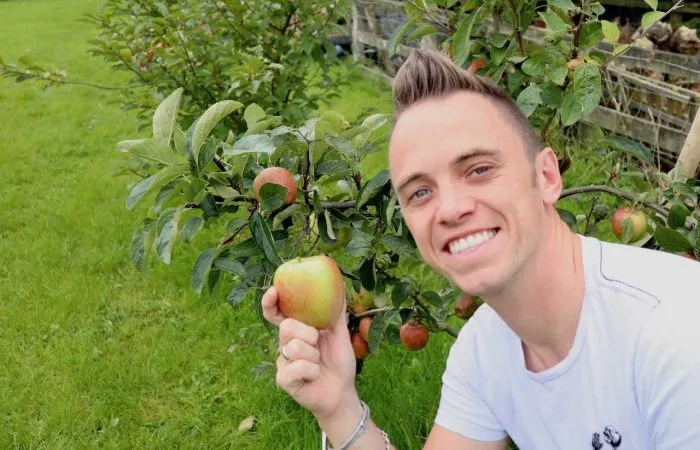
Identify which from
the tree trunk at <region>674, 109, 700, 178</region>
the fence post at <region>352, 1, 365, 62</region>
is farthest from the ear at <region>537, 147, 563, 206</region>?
the fence post at <region>352, 1, 365, 62</region>

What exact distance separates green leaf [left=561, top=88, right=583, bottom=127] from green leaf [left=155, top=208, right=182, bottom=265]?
862 mm

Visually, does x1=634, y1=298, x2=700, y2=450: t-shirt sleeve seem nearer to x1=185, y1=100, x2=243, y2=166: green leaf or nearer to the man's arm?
the man's arm

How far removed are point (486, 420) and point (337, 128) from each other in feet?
2.31

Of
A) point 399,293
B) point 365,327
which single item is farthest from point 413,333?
point 399,293

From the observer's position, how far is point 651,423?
1074mm

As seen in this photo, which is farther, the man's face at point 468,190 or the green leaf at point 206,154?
the green leaf at point 206,154

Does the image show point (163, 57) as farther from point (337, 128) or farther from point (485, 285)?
point (485, 285)

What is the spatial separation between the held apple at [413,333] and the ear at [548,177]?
2.38 feet

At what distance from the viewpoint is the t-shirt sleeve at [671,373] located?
0.99 metres

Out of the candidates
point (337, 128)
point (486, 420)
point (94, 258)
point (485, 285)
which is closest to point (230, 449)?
point (486, 420)

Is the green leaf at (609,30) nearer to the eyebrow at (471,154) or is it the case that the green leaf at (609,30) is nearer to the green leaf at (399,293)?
the eyebrow at (471,154)

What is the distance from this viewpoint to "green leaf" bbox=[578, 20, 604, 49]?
5.06 feet

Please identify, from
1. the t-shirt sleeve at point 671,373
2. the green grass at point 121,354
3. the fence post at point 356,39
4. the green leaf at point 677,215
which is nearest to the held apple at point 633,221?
the green leaf at point 677,215

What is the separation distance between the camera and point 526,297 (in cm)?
118
